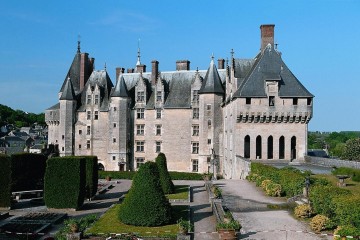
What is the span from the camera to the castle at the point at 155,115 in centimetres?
4428

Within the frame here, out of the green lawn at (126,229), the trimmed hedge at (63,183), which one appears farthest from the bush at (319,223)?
the trimmed hedge at (63,183)

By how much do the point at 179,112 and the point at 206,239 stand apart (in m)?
35.9

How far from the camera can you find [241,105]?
3884 cm

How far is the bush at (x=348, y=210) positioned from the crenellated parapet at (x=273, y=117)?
22163 millimetres

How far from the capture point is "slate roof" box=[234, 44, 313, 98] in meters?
39.0

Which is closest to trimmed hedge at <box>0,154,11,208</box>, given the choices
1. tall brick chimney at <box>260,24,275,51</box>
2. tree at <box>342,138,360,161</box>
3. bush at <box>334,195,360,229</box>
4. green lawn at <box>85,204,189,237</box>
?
green lawn at <box>85,204,189,237</box>

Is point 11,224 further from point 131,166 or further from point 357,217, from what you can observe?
point 131,166

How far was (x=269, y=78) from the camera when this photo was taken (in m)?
38.9

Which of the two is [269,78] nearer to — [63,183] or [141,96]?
[141,96]

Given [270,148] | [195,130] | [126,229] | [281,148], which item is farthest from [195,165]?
[126,229]

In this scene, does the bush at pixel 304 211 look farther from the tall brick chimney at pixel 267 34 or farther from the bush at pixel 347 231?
the tall brick chimney at pixel 267 34

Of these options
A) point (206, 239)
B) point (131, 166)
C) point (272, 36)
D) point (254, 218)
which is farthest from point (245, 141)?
point (206, 239)

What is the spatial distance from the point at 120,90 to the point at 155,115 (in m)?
5.07

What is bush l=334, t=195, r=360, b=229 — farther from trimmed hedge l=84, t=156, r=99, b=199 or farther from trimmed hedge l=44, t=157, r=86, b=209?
trimmed hedge l=84, t=156, r=99, b=199
